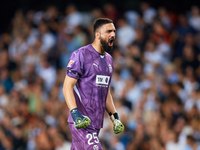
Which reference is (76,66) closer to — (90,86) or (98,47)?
(90,86)

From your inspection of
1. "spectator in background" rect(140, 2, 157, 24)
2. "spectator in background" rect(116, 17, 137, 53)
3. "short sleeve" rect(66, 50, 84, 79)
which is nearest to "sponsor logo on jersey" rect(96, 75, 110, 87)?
"short sleeve" rect(66, 50, 84, 79)

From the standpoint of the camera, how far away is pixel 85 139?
4.40 m

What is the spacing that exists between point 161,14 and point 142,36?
43.5 inches

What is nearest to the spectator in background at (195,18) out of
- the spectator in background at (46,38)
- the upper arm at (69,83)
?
the spectator in background at (46,38)

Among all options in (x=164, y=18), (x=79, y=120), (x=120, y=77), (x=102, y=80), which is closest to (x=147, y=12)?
(x=164, y=18)

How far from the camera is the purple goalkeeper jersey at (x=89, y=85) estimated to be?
14.7 feet

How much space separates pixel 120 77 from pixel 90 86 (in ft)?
20.6

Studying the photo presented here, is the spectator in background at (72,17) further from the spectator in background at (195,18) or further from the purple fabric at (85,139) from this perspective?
the purple fabric at (85,139)

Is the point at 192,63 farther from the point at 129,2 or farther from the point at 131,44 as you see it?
the point at 129,2

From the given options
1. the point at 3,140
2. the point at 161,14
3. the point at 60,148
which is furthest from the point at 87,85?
the point at 161,14

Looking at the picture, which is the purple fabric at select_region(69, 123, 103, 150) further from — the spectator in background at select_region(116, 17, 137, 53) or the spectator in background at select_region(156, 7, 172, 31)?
the spectator in background at select_region(156, 7, 172, 31)

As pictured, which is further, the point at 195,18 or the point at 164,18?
the point at 164,18

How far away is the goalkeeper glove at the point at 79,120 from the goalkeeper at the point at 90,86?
0.07 ft

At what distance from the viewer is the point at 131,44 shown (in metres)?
11.5
